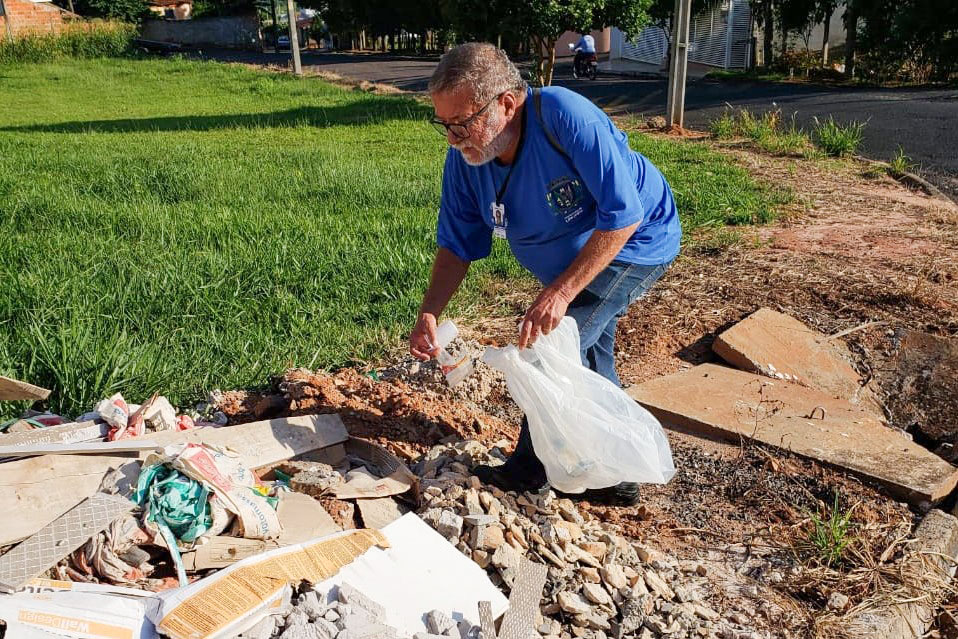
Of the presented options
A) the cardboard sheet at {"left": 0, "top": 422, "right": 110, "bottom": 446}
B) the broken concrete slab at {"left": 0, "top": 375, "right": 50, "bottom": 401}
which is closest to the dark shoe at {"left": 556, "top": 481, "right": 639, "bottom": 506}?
the cardboard sheet at {"left": 0, "top": 422, "right": 110, "bottom": 446}

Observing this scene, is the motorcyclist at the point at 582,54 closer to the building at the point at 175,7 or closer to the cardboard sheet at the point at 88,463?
the cardboard sheet at the point at 88,463

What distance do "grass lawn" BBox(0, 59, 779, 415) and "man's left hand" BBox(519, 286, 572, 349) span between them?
178 cm

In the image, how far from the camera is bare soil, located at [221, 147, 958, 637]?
2.82 m

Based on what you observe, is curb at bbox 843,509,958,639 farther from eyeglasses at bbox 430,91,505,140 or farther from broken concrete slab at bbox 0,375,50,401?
broken concrete slab at bbox 0,375,50,401

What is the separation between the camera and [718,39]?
26750 millimetres

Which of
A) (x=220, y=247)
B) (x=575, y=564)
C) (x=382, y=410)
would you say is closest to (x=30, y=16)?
(x=220, y=247)

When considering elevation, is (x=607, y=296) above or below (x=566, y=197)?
below

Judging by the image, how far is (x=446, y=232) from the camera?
3100mm

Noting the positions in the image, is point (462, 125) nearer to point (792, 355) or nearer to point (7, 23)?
point (792, 355)

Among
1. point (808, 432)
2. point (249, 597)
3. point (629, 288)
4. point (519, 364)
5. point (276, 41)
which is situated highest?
point (276, 41)

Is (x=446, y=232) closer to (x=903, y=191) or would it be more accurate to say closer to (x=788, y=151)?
(x=903, y=191)

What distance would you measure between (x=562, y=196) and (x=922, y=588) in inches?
67.7

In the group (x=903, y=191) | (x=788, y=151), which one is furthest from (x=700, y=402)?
(x=788, y=151)

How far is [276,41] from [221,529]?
40111 mm
